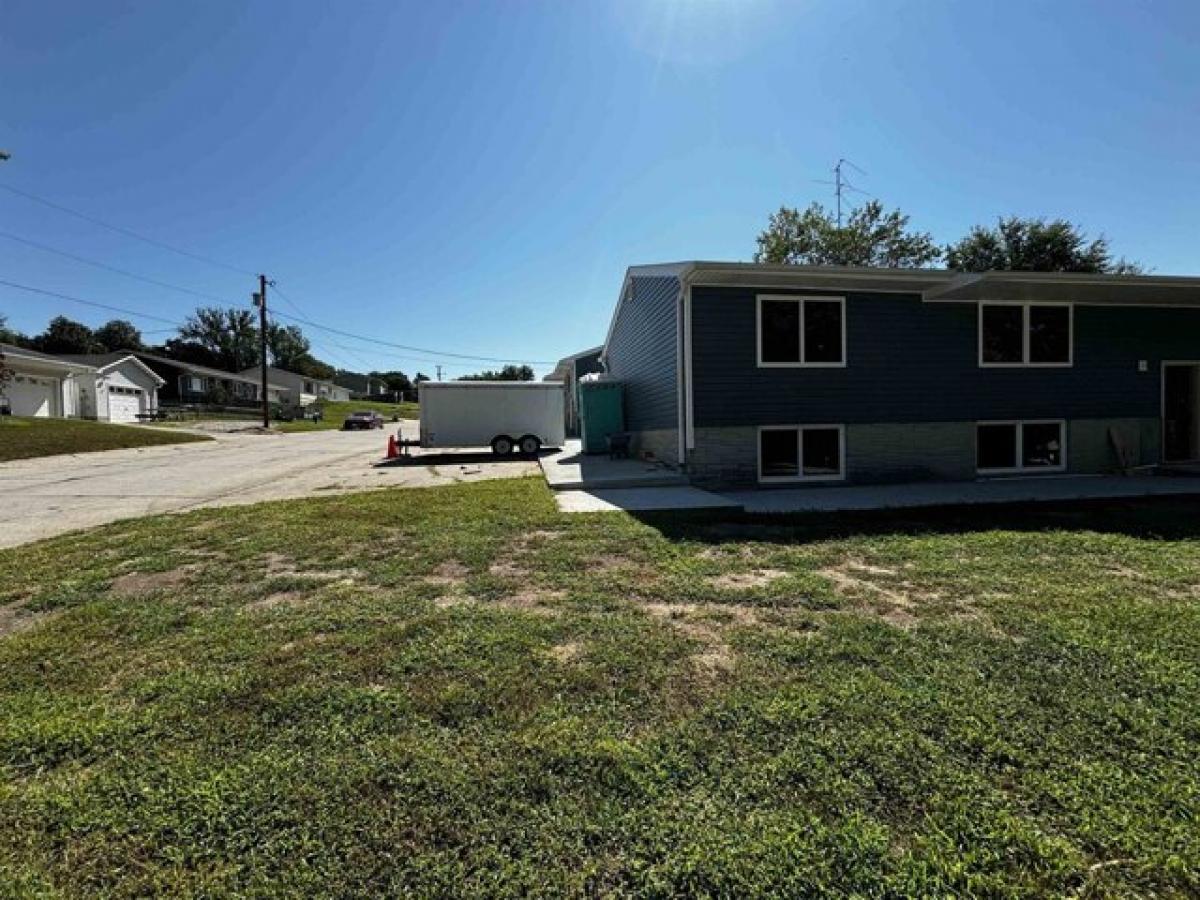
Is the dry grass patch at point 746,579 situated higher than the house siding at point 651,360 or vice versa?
the house siding at point 651,360

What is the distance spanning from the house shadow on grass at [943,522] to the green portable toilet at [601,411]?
Result: 26.3ft

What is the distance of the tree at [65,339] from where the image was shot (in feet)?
218

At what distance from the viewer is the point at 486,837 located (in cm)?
202

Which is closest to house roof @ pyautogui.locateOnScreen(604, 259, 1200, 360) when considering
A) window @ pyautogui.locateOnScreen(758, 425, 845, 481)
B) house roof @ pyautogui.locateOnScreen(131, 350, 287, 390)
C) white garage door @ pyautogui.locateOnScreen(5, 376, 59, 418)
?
window @ pyautogui.locateOnScreen(758, 425, 845, 481)

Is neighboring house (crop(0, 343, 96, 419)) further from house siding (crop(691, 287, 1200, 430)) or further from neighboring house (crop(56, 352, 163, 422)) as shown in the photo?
house siding (crop(691, 287, 1200, 430))

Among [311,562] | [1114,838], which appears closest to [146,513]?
[311,562]

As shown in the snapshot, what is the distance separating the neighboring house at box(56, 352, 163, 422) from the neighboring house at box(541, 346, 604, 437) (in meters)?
28.0

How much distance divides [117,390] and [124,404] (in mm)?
1158

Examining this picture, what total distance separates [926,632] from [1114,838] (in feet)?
6.01

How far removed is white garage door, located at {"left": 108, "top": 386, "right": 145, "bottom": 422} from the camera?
36719 mm

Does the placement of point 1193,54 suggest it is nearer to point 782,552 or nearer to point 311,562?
point 782,552

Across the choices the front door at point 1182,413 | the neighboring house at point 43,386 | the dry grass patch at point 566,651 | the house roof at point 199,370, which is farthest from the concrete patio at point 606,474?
the house roof at point 199,370

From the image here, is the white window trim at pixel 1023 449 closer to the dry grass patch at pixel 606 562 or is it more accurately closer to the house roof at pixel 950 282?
the house roof at pixel 950 282

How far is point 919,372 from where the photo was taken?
35.6 ft
